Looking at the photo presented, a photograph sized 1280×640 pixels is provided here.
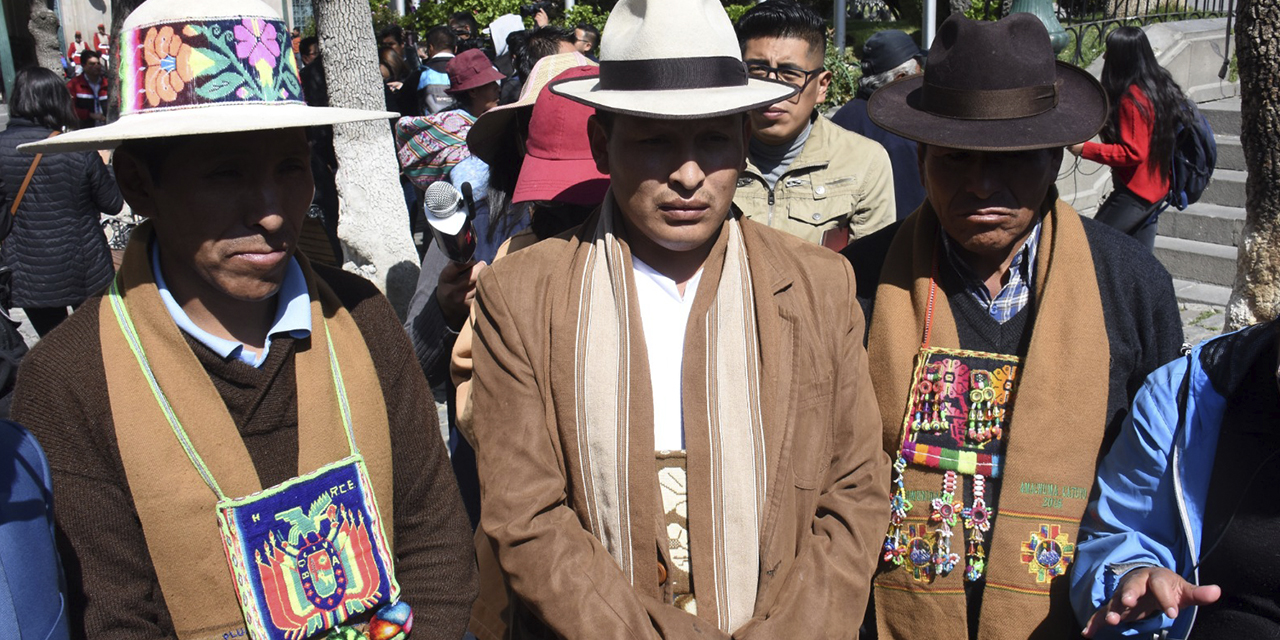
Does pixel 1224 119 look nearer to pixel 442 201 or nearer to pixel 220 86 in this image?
pixel 442 201

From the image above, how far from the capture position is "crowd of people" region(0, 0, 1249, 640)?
1812 mm

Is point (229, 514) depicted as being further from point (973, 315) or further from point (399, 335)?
point (973, 315)

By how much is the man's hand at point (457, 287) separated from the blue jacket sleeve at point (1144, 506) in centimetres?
168

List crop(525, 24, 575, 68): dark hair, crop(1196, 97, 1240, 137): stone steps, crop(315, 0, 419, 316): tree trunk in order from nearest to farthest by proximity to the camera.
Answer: crop(315, 0, 419, 316): tree trunk, crop(525, 24, 575, 68): dark hair, crop(1196, 97, 1240, 137): stone steps

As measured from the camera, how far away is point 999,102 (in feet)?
7.59

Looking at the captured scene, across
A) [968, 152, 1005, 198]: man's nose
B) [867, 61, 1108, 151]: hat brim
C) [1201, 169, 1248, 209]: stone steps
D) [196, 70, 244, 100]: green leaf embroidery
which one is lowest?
[1201, 169, 1248, 209]: stone steps

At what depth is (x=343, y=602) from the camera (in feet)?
6.41

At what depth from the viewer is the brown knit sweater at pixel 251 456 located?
5.68ft

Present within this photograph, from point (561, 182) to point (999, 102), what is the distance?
1138 mm

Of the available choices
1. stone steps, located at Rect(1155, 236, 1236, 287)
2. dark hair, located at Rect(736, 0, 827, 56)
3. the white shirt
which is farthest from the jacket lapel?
stone steps, located at Rect(1155, 236, 1236, 287)

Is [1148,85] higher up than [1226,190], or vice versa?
[1148,85]

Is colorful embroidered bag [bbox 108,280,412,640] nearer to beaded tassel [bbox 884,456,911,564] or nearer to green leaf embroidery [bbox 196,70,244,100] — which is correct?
green leaf embroidery [bbox 196,70,244,100]

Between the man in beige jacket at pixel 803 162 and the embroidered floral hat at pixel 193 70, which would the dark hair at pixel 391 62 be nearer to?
the man in beige jacket at pixel 803 162

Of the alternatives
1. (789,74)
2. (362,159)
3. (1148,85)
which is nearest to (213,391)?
(789,74)
